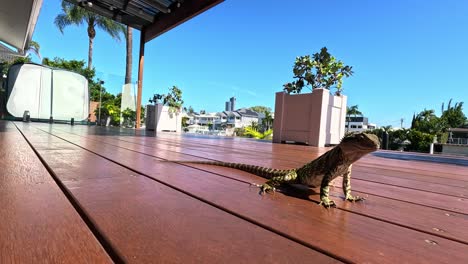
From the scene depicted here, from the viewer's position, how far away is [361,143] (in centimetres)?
88

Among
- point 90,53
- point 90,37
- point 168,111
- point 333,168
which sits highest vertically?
point 90,37

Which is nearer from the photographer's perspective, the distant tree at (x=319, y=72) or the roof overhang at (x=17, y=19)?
the distant tree at (x=319, y=72)

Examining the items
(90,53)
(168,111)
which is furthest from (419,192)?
(90,53)

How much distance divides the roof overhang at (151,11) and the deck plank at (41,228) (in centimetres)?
541

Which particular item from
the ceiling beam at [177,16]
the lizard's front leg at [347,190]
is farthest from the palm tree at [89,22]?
the lizard's front leg at [347,190]

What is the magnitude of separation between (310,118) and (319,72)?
109cm

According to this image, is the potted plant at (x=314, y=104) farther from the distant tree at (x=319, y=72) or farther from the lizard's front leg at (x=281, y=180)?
the lizard's front leg at (x=281, y=180)

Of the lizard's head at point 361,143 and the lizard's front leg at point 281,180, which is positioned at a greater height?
the lizard's head at point 361,143

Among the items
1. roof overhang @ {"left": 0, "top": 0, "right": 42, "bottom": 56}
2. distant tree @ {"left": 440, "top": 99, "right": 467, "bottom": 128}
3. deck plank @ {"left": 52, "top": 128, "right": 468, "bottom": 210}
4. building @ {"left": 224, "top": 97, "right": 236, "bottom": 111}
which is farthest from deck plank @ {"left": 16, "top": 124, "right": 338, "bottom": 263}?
building @ {"left": 224, "top": 97, "right": 236, "bottom": 111}

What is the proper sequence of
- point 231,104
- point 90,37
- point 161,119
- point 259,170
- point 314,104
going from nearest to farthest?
1. point 259,170
2. point 314,104
3. point 161,119
4. point 90,37
5. point 231,104

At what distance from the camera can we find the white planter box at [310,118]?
493cm

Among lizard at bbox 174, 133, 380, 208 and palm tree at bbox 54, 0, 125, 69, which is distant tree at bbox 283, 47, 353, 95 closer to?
lizard at bbox 174, 133, 380, 208

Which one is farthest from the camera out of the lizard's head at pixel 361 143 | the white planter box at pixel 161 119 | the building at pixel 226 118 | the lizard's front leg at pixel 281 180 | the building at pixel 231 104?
the building at pixel 231 104

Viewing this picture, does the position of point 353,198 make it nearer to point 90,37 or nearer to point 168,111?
point 168,111
